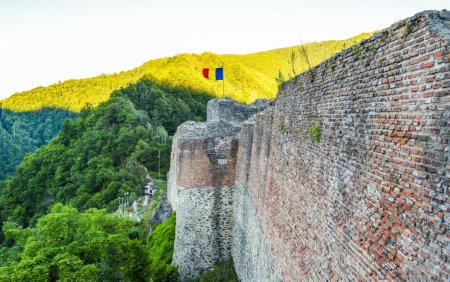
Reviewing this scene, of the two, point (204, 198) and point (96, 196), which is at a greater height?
point (204, 198)

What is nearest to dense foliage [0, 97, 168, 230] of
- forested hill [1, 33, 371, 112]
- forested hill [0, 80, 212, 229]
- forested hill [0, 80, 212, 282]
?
forested hill [0, 80, 212, 229]

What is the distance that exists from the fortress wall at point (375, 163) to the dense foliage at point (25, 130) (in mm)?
97808

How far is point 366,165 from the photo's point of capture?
13.7ft

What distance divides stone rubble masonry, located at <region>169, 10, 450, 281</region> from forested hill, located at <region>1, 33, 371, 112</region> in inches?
2646

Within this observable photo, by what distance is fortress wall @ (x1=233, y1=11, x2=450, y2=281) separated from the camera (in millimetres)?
3006

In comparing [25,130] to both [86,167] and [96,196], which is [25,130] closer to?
[86,167]

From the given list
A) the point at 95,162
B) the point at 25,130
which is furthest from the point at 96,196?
the point at 25,130

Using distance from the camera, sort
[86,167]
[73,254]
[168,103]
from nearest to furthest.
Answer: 1. [73,254]
2. [86,167]
3. [168,103]

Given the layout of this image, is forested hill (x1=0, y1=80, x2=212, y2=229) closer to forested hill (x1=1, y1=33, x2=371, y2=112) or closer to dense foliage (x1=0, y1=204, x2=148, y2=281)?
forested hill (x1=1, y1=33, x2=371, y2=112)

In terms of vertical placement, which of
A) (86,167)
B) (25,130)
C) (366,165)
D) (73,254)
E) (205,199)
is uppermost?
(366,165)

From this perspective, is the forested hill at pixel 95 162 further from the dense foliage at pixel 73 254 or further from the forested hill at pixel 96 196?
the dense foliage at pixel 73 254

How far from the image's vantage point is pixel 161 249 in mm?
18156

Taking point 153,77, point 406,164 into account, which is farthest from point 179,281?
point 153,77

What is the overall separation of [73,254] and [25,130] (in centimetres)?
10675
